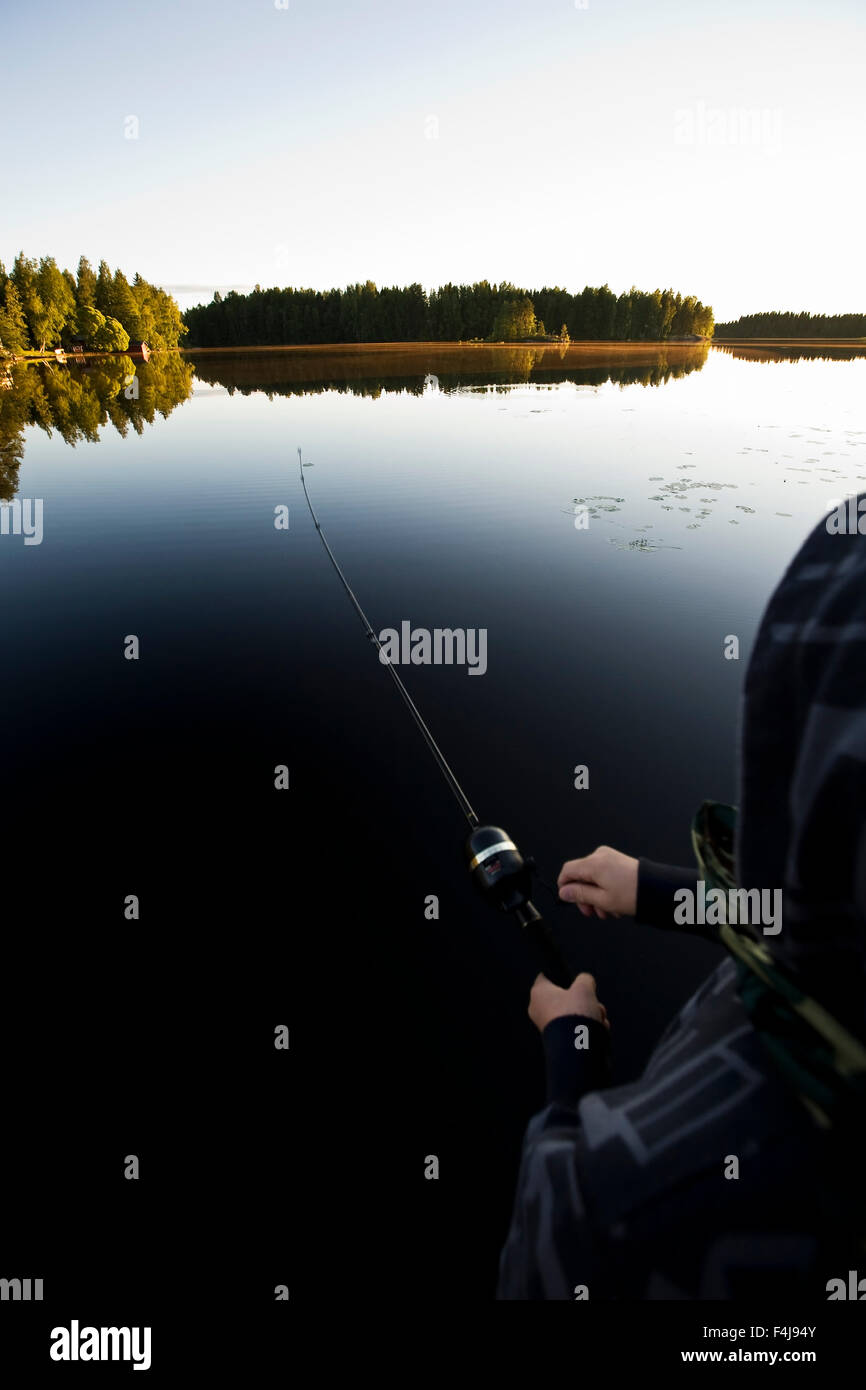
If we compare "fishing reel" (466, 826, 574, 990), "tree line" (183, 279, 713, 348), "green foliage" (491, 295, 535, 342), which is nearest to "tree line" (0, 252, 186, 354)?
"tree line" (183, 279, 713, 348)

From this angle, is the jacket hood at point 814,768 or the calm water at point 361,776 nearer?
the jacket hood at point 814,768

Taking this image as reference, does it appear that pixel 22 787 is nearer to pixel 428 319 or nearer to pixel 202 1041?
pixel 202 1041

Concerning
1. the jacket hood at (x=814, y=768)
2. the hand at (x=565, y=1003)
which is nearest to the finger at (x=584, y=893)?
the hand at (x=565, y=1003)

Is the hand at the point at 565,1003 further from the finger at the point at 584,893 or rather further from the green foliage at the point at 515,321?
the green foliage at the point at 515,321

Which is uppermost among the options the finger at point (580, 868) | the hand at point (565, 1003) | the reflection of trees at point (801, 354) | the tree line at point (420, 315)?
the tree line at point (420, 315)

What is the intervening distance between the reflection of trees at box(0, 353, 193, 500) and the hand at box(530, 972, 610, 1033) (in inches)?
561

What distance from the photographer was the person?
2.27ft

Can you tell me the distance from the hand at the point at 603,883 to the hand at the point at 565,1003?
0.76 ft

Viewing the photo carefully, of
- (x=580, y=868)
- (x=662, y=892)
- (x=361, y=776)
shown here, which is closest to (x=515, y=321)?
(x=361, y=776)

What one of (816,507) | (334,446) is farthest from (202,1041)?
(334,446)

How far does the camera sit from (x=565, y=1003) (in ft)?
5.59

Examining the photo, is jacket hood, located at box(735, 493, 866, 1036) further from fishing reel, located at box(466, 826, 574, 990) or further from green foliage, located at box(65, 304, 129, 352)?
green foliage, located at box(65, 304, 129, 352)

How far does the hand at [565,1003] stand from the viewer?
1.67 metres
